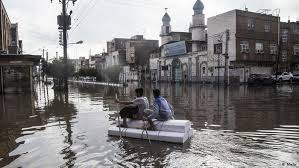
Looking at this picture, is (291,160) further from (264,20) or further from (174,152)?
(264,20)

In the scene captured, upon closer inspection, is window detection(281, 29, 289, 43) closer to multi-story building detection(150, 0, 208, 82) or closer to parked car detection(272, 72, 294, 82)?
parked car detection(272, 72, 294, 82)

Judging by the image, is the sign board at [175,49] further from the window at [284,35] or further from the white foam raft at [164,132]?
the white foam raft at [164,132]

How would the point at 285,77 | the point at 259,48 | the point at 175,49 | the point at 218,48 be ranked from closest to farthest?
the point at 285,77, the point at 259,48, the point at 218,48, the point at 175,49

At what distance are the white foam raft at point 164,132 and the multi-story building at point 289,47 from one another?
5415cm

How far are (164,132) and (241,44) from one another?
1857 inches

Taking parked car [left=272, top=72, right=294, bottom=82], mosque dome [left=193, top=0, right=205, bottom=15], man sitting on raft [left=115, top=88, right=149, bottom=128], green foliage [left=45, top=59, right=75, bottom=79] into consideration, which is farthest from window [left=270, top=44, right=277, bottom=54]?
man sitting on raft [left=115, top=88, right=149, bottom=128]

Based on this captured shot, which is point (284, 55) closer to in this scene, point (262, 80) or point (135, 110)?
point (262, 80)

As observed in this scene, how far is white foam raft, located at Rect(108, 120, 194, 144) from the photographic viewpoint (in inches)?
382

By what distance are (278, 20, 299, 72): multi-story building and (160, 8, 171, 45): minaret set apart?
2583cm

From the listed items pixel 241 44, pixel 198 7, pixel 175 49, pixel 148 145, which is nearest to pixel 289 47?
pixel 241 44

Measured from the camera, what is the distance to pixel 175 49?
68750 millimetres

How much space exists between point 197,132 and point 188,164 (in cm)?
389

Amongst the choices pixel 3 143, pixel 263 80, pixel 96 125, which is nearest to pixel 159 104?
pixel 96 125

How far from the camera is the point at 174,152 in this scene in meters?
8.78
